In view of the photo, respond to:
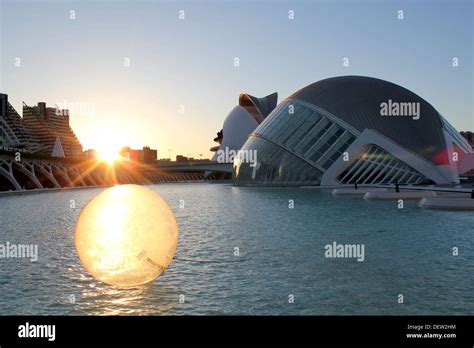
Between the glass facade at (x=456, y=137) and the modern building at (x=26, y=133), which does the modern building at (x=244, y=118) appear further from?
the glass facade at (x=456, y=137)

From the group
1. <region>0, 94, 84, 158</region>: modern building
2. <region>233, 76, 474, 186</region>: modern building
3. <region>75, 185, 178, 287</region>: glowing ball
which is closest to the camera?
<region>75, 185, 178, 287</region>: glowing ball

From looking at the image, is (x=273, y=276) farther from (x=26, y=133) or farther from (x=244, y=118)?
(x=26, y=133)

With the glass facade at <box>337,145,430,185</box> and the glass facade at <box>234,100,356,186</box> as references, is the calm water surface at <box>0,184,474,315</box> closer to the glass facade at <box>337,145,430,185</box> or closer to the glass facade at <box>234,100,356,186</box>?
the glass facade at <box>337,145,430,185</box>

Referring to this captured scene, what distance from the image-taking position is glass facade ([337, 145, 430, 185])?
168 feet

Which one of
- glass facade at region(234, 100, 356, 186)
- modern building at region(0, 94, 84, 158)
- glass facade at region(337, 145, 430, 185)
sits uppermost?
modern building at region(0, 94, 84, 158)

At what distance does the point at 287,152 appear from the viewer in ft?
189

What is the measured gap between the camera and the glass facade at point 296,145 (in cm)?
5462

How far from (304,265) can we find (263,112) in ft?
387

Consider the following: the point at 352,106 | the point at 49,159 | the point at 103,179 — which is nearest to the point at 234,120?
the point at 103,179

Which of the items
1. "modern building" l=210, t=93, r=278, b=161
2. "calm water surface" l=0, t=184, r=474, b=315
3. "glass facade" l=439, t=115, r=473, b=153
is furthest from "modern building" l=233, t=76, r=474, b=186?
"modern building" l=210, t=93, r=278, b=161

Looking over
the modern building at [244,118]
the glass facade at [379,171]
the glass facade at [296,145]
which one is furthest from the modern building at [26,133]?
the glass facade at [379,171]
